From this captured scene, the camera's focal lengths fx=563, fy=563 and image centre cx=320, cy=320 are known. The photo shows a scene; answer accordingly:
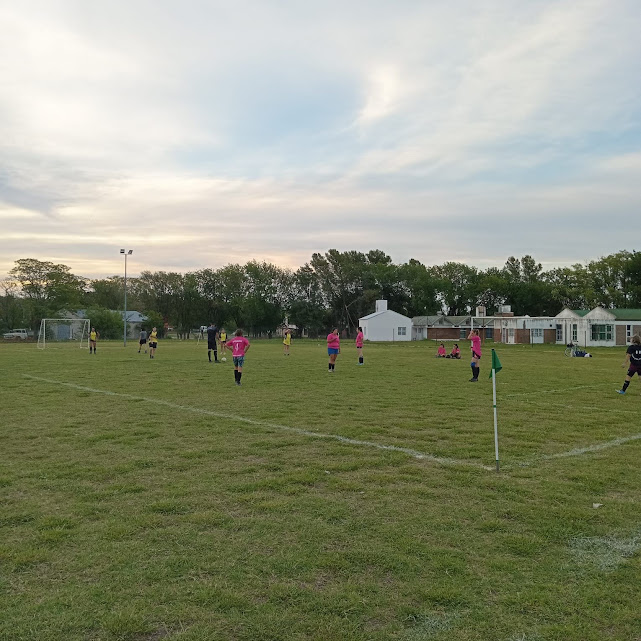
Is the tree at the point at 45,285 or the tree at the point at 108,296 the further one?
the tree at the point at 108,296

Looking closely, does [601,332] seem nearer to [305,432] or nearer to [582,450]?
[582,450]

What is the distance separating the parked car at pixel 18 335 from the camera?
233 feet

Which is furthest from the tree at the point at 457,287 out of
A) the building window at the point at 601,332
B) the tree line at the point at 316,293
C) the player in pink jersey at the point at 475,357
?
the player in pink jersey at the point at 475,357

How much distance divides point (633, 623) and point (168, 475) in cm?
525

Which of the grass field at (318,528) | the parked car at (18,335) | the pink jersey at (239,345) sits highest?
the pink jersey at (239,345)

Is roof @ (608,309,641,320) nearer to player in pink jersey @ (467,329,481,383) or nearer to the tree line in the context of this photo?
the tree line

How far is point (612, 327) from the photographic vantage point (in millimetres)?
62125

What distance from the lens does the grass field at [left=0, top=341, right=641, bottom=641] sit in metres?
3.67

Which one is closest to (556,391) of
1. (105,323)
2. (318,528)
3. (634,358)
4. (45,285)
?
(634,358)

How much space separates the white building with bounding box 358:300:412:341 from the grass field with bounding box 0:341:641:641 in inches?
2737

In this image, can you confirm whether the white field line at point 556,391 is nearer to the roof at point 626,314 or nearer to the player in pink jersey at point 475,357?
the player in pink jersey at point 475,357

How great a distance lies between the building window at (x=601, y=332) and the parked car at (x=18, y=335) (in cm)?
6830

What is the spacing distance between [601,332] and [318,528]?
65983mm

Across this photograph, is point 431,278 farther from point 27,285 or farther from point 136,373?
point 136,373
